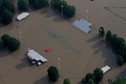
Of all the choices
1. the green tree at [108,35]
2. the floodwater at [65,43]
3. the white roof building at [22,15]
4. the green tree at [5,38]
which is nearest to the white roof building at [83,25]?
the floodwater at [65,43]

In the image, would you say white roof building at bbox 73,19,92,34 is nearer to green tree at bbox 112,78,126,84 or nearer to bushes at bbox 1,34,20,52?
bushes at bbox 1,34,20,52

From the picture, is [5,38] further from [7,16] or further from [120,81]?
[120,81]

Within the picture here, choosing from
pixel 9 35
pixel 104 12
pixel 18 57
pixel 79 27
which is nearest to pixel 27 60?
pixel 18 57

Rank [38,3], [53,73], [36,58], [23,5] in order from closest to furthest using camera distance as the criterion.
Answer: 1. [53,73]
2. [36,58]
3. [23,5]
4. [38,3]

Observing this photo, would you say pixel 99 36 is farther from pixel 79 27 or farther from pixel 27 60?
pixel 27 60

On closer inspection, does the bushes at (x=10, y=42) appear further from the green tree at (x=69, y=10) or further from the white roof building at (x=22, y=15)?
the green tree at (x=69, y=10)

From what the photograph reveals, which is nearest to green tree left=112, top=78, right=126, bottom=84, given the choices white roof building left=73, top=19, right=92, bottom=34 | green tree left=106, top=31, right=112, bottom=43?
green tree left=106, top=31, right=112, bottom=43

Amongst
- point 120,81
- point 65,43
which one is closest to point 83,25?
point 65,43
